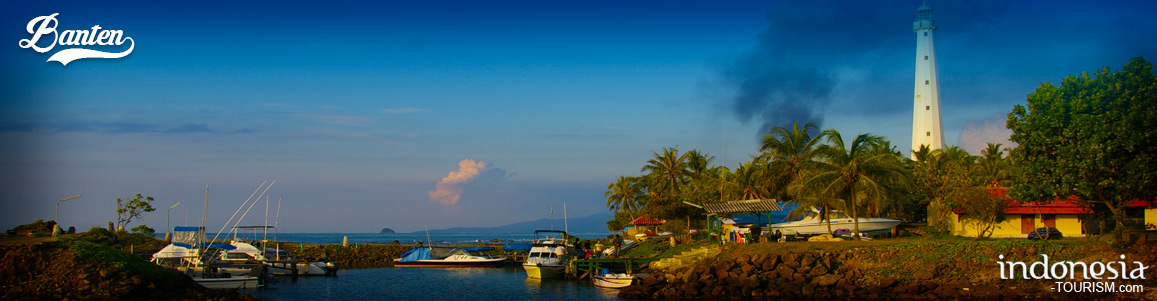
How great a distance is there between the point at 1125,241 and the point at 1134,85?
6.08 metres

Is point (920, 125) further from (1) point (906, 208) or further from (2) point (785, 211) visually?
(2) point (785, 211)

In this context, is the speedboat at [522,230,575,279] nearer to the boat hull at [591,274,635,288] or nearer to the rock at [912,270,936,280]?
the boat hull at [591,274,635,288]

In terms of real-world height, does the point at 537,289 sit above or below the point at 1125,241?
below

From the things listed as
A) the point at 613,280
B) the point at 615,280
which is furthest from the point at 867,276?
the point at 613,280

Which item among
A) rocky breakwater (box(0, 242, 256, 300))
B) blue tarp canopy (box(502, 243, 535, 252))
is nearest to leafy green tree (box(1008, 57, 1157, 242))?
rocky breakwater (box(0, 242, 256, 300))

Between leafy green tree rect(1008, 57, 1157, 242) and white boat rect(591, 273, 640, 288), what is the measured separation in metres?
19.4

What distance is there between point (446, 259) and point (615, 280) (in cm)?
3287

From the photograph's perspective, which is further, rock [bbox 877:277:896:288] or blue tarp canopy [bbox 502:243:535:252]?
blue tarp canopy [bbox 502:243:535:252]

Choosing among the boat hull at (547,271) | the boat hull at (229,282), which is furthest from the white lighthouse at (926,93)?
the boat hull at (229,282)

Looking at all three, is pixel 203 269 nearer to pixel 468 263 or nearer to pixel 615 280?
pixel 615 280

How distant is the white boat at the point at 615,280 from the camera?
44281mm

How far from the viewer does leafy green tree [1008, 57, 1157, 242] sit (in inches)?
1220

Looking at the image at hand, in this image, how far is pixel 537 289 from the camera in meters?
48.6

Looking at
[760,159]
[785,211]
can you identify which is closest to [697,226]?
[760,159]
